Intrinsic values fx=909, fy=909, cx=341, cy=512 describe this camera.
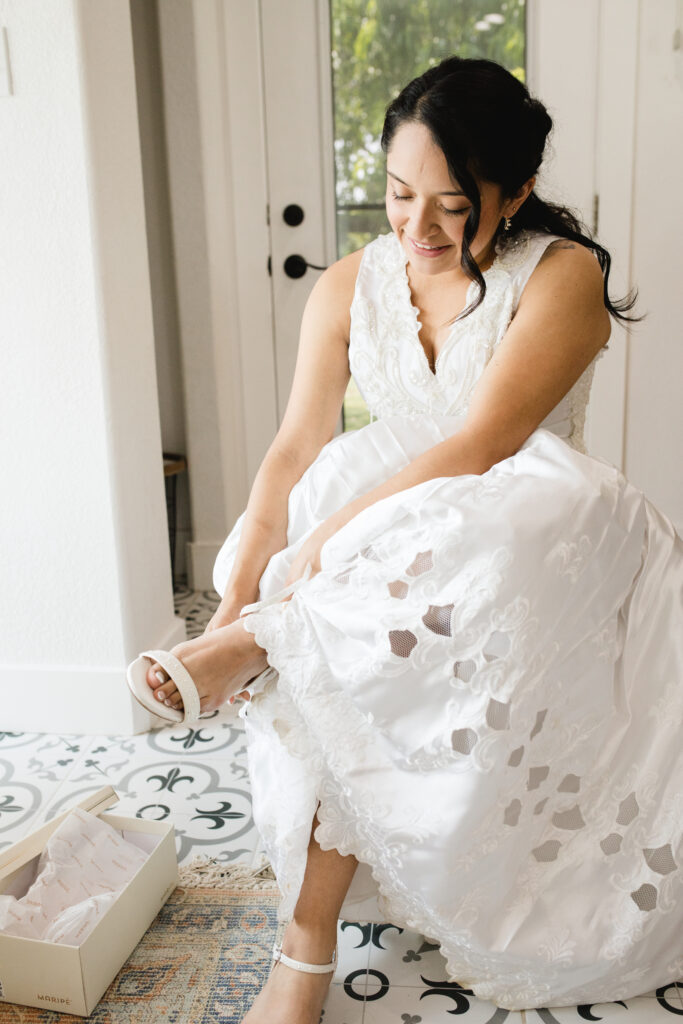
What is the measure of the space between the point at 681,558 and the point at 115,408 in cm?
114

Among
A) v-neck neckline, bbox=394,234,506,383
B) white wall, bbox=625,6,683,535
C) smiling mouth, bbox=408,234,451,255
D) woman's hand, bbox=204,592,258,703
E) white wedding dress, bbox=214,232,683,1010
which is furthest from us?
white wall, bbox=625,6,683,535

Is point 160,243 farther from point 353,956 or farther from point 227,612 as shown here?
point 353,956

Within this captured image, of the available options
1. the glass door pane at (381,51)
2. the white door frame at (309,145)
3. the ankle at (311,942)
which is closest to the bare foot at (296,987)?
the ankle at (311,942)

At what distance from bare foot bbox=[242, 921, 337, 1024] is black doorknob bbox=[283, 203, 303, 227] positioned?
1.89m

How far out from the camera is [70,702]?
198cm

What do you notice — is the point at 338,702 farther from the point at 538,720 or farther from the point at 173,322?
the point at 173,322

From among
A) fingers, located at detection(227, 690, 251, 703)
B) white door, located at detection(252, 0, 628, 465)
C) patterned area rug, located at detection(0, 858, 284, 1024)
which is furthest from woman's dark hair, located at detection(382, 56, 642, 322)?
patterned area rug, located at detection(0, 858, 284, 1024)

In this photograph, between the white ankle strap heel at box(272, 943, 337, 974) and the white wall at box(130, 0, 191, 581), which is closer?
the white ankle strap heel at box(272, 943, 337, 974)

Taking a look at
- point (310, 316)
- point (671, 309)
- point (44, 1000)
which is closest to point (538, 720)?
point (44, 1000)

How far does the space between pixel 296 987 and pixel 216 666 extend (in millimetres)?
421

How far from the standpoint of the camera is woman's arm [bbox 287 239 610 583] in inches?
52.2

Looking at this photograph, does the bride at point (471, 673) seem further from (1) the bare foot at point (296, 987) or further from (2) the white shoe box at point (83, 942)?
(2) the white shoe box at point (83, 942)

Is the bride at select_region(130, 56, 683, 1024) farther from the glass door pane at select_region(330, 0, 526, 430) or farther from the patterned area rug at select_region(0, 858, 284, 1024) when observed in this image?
the glass door pane at select_region(330, 0, 526, 430)

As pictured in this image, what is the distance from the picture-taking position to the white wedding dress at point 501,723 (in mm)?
1070
